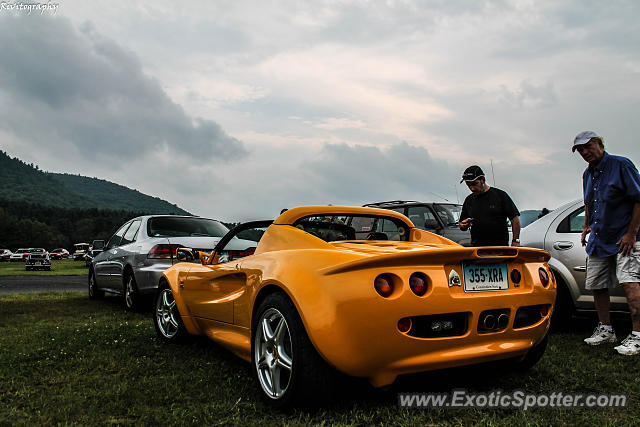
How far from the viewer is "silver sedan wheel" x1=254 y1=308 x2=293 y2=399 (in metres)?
2.96

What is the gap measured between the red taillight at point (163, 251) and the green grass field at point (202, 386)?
184 cm

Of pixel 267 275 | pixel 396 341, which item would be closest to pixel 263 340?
pixel 267 275

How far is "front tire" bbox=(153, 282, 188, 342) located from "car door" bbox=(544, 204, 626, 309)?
149 inches

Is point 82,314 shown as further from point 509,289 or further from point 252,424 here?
point 509,289

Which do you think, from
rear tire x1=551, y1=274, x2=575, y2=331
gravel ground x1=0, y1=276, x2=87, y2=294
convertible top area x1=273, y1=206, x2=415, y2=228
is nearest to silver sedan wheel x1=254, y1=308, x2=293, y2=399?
convertible top area x1=273, y1=206, x2=415, y2=228

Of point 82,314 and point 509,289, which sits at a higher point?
point 509,289

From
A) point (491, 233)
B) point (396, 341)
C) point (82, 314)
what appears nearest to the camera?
point (396, 341)

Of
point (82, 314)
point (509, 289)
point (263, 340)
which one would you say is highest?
point (509, 289)

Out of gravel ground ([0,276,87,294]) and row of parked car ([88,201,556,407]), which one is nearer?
row of parked car ([88,201,556,407])

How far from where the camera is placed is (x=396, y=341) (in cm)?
260

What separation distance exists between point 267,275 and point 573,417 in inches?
73.8

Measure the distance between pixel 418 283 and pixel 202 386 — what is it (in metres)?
1.73

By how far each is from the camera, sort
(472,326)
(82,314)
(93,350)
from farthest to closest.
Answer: (82,314)
(93,350)
(472,326)
